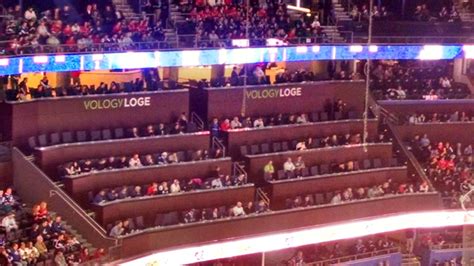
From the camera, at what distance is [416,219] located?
29.1 m

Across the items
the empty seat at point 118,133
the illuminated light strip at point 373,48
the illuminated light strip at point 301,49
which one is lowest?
the empty seat at point 118,133

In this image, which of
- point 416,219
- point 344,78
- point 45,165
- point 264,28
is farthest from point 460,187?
point 45,165

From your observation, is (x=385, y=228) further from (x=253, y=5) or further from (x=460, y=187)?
(x=253, y=5)

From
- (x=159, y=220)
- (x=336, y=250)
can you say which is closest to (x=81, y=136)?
(x=159, y=220)

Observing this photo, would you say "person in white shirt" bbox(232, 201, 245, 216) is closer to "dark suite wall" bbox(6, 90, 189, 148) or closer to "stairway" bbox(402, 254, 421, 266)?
"dark suite wall" bbox(6, 90, 189, 148)

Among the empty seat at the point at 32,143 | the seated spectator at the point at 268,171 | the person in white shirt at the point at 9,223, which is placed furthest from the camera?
the seated spectator at the point at 268,171

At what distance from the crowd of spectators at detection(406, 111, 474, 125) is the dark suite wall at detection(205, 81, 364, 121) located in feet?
6.19

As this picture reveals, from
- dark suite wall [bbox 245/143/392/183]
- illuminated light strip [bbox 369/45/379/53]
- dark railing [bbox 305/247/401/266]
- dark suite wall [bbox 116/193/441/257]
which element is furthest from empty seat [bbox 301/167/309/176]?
illuminated light strip [bbox 369/45/379/53]

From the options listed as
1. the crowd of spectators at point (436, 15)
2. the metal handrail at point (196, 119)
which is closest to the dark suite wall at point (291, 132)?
the metal handrail at point (196, 119)

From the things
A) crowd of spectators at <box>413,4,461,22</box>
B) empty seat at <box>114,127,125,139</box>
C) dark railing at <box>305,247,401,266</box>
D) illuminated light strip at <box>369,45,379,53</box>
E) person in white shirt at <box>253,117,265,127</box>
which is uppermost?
crowd of spectators at <box>413,4,461,22</box>

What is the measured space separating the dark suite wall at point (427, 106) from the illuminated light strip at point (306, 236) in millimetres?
6217

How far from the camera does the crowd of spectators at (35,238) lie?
21.9 meters

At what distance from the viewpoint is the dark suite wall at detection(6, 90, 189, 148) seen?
26.8 metres

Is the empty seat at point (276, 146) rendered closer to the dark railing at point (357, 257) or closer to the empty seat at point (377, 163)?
the empty seat at point (377, 163)
